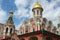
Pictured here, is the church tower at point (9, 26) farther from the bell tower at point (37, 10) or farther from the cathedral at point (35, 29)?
the bell tower at point (37, 10)

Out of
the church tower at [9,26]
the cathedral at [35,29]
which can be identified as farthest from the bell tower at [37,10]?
the church tower at [9,26]

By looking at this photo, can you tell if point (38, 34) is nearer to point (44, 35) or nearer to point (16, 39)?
point (44, 35)

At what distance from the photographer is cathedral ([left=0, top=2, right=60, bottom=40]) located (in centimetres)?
4538

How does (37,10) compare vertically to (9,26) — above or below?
above

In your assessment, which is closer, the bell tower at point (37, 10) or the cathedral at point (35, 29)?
the cathedral at point (35, 29)

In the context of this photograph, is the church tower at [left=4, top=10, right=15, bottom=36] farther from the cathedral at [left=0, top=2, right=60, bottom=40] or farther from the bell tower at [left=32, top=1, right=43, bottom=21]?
the bell tower at [left=32, top=1, right=43, bottom=21]

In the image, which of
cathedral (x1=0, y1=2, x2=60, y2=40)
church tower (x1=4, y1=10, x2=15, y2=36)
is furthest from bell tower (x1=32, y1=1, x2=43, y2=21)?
church tower (x1=4, y1=10, x2=15, y2=36)

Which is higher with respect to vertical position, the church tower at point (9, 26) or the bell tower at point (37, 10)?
the bell tower at point (37, 10)

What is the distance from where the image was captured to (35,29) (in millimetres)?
50219

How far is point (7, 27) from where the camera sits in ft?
189

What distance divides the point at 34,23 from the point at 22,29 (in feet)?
13.3

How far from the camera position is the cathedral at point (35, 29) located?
45375mm

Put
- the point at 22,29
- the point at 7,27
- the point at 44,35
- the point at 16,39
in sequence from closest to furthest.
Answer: the point at 44,35 → the point at 16,39 → the point at 22,29 → the point at 7,27

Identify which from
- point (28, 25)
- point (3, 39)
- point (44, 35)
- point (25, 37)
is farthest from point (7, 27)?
point (44, 35)
